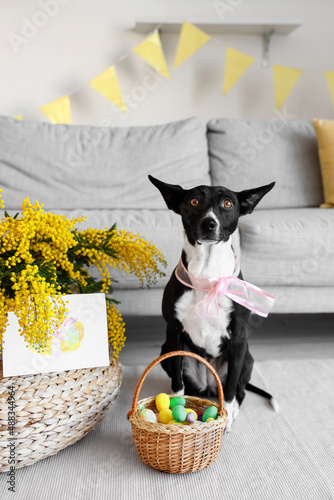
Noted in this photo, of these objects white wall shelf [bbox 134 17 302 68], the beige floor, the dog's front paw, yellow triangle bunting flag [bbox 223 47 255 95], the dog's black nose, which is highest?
white wall shelf [bbox 134 17 302 68]

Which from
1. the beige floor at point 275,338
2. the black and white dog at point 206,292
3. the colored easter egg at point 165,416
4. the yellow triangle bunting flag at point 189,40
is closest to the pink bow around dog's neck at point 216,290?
the black and white dog at point 206,292

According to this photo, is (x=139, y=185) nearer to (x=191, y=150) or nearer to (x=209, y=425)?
(x=191, y=150)

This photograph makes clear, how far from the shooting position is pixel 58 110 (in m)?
2.56

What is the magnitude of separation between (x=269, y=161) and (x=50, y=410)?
1.74 metres

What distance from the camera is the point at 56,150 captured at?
7.08 ft

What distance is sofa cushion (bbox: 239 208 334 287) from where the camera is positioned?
1717 mm

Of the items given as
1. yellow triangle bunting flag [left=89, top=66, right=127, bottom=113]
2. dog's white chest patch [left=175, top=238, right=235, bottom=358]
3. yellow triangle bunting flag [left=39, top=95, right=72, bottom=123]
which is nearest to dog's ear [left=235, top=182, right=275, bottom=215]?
dog's white chest patch [left=175, top=238, right=235, bottom=358]

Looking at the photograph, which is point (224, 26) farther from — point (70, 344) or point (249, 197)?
point (70, 344)

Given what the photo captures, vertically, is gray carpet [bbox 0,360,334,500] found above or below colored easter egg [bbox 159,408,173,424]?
below

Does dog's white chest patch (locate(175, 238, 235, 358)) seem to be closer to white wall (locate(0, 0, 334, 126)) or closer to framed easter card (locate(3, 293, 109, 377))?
framed easter card (locate(3, 293, 109, 377))

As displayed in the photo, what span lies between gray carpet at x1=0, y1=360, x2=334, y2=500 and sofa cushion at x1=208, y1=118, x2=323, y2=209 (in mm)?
1217

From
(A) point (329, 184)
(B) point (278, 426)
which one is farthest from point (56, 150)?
(B) point (278, 426)

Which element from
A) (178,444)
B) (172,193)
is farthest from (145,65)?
(178,444)

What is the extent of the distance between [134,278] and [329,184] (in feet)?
3.85
